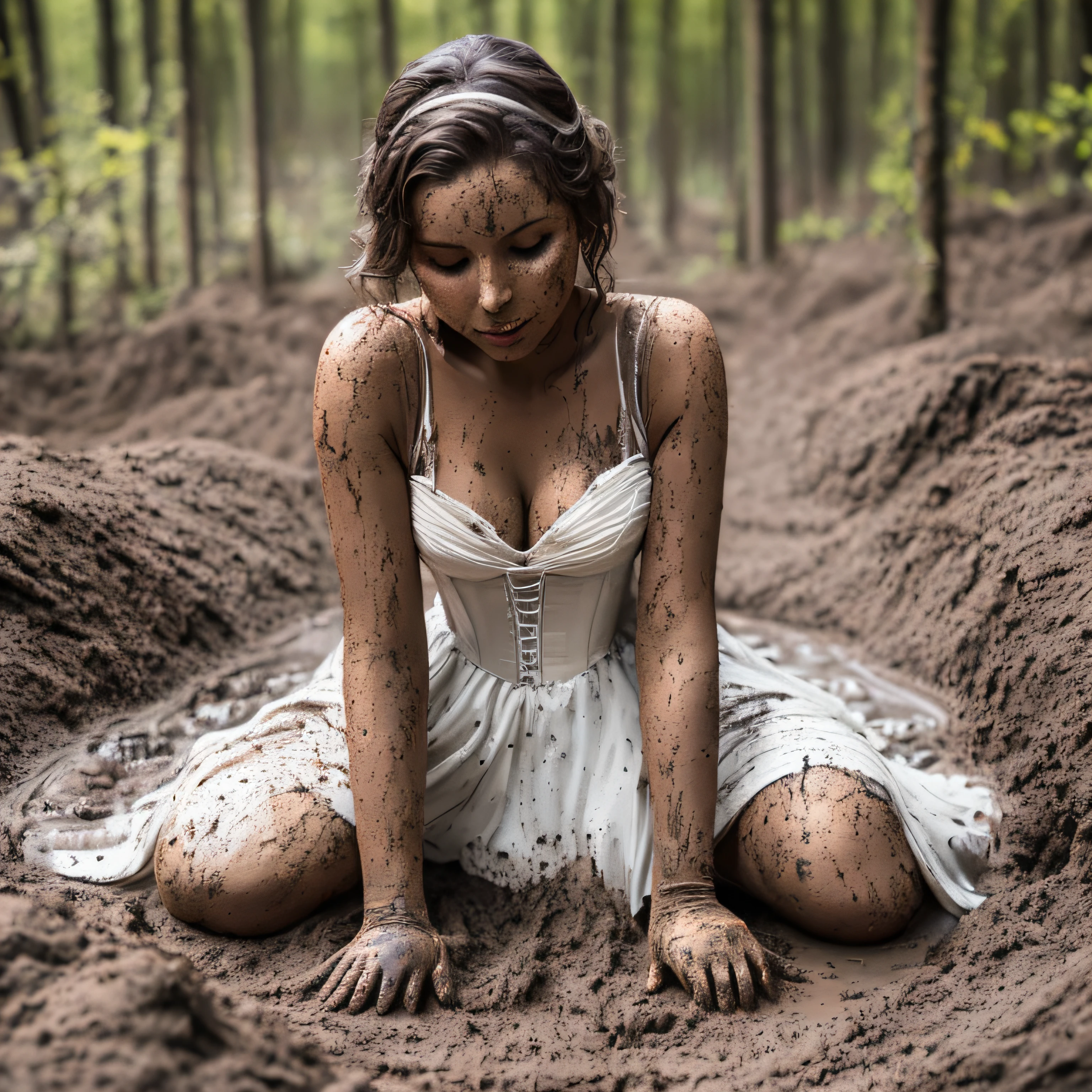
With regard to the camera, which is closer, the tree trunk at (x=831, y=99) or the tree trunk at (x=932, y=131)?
the tree trunk at (x=932, y=131)

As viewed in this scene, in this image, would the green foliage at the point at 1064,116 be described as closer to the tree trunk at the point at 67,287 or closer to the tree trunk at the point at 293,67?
the tree trunk at the point at 67,287

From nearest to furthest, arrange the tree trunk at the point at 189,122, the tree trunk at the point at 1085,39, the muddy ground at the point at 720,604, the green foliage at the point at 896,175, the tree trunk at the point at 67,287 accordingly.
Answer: the muddy ground at the point at 720,604 < the green foliage at the point at 896,175 < the tree trunk at the point at 1085,39 < the tree trunk at the point at 67,287 < the tree trunk at the point at 189,122

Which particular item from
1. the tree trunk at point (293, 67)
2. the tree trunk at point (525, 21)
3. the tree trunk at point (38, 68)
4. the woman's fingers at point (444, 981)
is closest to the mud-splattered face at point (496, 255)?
the woman's fingers at point (444, 981)

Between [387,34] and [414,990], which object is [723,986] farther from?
[387,34]

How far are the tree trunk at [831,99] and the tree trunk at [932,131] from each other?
5609 millimetres

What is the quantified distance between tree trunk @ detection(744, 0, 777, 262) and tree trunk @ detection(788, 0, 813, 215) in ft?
9.46

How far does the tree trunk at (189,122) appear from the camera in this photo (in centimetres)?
825

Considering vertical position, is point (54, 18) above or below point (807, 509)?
above

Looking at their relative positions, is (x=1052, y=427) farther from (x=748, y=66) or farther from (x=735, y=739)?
(x=748, y=66)

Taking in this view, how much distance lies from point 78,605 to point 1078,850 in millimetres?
2652

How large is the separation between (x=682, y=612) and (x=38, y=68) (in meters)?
8.85

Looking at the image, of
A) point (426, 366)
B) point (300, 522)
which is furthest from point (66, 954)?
point (300, 522)

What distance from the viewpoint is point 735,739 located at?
233cm

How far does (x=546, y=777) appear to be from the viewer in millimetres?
2297
